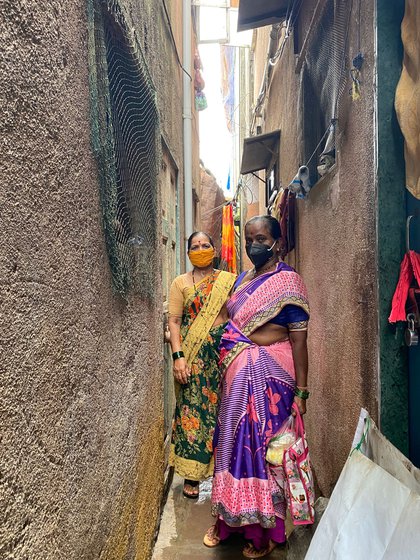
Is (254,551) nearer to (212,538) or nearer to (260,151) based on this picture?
(212,538)

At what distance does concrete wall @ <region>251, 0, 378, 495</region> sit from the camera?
211 centimetres

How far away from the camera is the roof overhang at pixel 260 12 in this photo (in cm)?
422

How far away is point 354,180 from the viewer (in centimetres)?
237

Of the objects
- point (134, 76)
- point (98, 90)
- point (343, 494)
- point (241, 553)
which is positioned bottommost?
point (241, 553)

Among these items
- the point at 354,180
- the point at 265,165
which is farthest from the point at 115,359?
the point at 265,165

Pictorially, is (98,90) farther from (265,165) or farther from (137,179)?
(265,165)

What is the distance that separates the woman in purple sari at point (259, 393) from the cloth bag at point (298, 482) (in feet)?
0.51

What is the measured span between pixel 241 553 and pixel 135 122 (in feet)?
8.10

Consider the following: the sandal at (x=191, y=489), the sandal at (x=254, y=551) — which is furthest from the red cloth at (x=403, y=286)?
the sandal at (x=191, y=489)

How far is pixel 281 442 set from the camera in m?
2.45

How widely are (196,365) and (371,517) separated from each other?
2.09m

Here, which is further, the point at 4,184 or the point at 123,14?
the point at 123,14

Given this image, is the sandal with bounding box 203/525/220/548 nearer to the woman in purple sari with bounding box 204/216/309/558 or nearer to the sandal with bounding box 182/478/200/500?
the woman in purple sari with bounding box 204/216/309/558

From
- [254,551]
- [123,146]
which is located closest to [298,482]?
[254,551]
